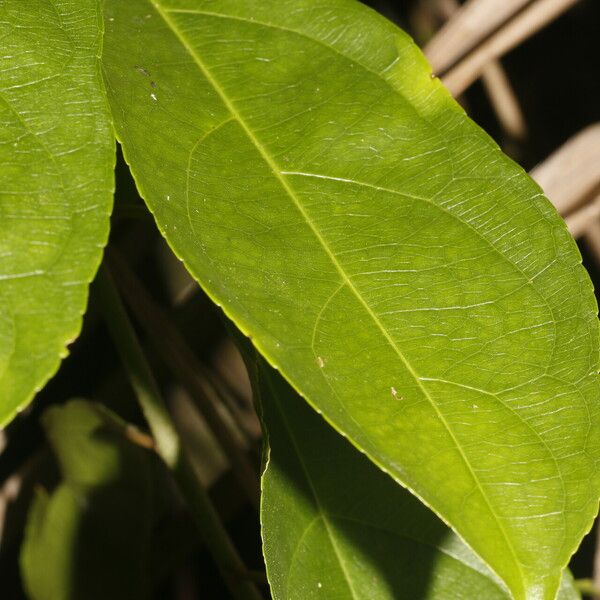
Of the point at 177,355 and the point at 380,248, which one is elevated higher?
the point at 380,248

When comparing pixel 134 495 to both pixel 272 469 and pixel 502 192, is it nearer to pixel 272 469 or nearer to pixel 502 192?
pixel 272 469

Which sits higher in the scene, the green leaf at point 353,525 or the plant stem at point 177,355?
the green leaf at point 353,525

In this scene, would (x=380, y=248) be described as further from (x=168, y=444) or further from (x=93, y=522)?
(x=93, y=522)

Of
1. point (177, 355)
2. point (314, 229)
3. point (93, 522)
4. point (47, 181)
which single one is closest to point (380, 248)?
point (314, 229)

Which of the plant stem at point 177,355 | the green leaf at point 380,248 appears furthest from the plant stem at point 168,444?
the green leaf at point 380,248

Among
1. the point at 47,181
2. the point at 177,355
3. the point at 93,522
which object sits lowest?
the point at 93,522

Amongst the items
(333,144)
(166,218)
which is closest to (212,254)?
(166,218)

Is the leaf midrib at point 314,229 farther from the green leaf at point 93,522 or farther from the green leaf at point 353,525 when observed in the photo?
the green leaf at point 93,522
